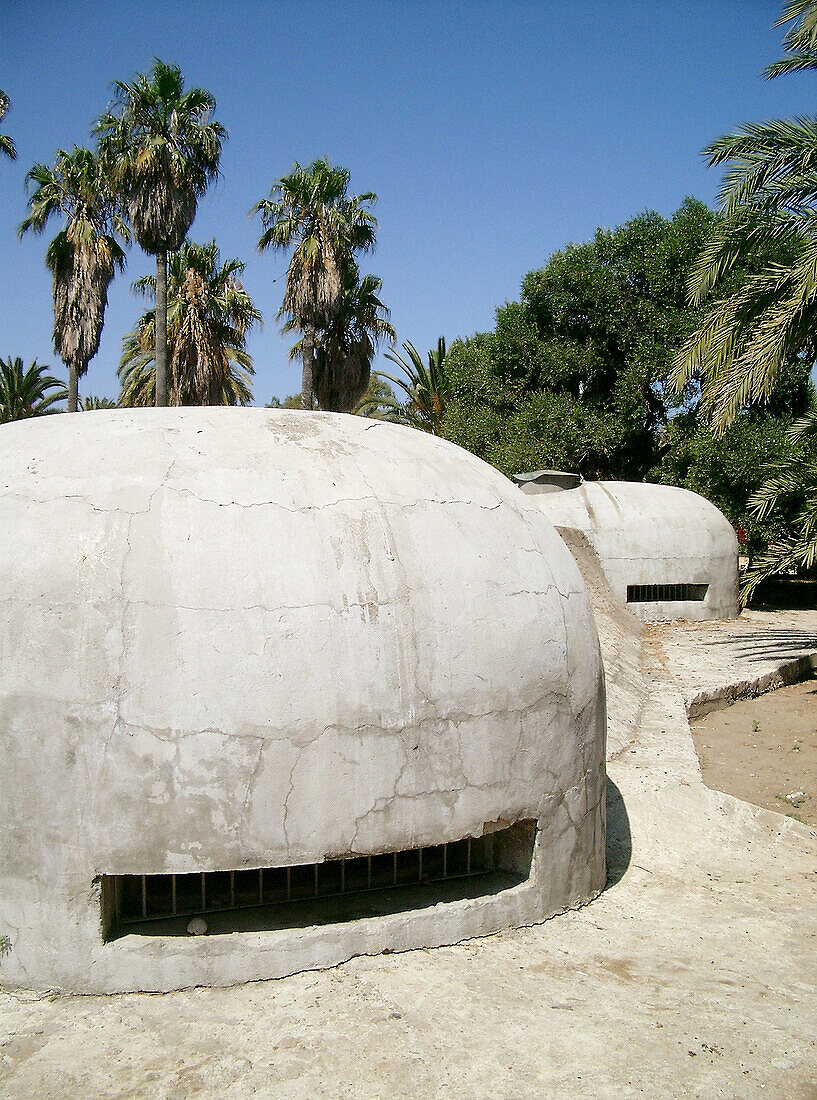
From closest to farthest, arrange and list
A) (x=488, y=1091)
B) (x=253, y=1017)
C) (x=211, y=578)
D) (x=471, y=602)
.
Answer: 1. (x=488, y=1091)
2. (x=253, y=1017)
3. (x=211, y=578)
4. (x=471, y=602)

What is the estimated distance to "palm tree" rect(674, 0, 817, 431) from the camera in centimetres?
1073

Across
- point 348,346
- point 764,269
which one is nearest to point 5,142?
point 348,346

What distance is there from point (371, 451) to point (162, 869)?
2794 mm

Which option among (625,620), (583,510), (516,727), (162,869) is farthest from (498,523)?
(583,510)

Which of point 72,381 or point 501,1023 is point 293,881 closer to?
point 501,1023

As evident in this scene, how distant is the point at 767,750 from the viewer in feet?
35.5

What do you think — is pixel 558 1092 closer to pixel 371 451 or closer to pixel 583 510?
pixel 371 451

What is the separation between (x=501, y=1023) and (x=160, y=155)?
66.1 ft

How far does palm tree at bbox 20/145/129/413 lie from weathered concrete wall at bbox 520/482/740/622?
12672mm

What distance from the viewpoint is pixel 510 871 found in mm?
5531

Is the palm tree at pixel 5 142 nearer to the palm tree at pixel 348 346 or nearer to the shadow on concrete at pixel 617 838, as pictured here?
the palm tree at pixel 348 346

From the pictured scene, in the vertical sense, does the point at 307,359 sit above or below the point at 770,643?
above

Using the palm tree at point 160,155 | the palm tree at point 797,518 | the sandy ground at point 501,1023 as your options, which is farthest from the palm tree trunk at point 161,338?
the sandy ground at point 501,1023

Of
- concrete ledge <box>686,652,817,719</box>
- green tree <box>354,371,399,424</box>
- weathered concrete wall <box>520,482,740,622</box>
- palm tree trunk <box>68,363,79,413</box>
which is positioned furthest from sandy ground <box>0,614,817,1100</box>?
green tree <box>354,371,399,424</box>
